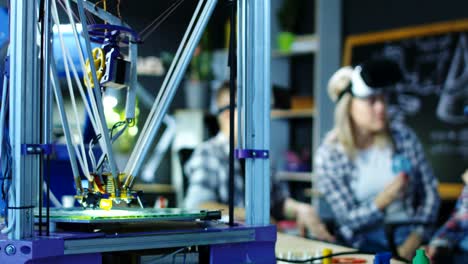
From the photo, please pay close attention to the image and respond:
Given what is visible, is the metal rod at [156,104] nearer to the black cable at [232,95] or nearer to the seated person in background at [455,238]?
the black cable at [232,95]

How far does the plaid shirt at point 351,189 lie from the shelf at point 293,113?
31 cm

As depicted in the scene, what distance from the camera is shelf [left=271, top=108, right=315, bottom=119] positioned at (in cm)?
461

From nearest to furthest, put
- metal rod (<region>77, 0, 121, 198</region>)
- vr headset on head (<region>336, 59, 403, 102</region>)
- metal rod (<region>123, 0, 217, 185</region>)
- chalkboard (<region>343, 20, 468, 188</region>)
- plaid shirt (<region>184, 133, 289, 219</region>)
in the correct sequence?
metal rod (<region>77, 0, 121, 198</region>) < metal rod (<region>123, 0, 217, 185</region>) < chalkboard (<region>343, 20, 468, 188</region>) < plaid shirt (<region>184, 133, 289, 219</region>) < vr headset on head (<region>336, 59, 403, 102</region>)

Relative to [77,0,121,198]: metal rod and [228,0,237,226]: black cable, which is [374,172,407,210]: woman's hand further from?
[77,0,121,198]: metal rod

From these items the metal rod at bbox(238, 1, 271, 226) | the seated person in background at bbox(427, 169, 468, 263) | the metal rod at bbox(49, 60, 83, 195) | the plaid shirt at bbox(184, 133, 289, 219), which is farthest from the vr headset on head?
the metal rod at bbox(49, 60, 83, 195)

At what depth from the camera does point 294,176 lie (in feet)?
15.4

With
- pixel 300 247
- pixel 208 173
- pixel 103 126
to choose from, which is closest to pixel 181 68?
pixel 103 126

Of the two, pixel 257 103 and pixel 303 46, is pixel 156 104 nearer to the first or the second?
pixel 257 103

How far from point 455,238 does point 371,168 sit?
2.25 feet

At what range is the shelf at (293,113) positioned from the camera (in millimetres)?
4609

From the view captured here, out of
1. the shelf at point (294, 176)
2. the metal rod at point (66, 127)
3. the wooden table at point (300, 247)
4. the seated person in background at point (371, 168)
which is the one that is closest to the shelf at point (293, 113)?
the seated person in background at point (371, 168)

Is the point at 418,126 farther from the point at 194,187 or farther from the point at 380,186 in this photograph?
the point at 194,187

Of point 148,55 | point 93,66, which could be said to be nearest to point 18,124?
point 93,66

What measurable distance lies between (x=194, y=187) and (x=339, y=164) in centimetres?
97
